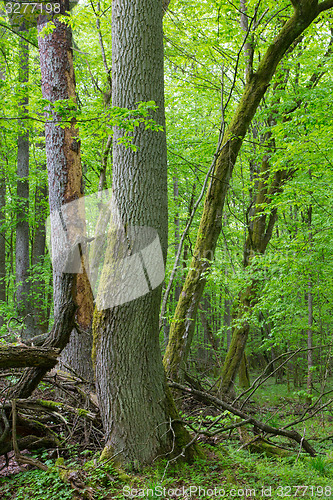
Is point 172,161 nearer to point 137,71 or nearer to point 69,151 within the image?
point 69,151

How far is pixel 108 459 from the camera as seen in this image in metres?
3.12

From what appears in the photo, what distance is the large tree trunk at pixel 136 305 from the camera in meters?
3.21

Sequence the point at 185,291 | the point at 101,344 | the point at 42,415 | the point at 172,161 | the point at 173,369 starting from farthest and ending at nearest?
the point at 172,161, the point at 185,291, the point at 173,369, the point at 42,415, the point at 101,344

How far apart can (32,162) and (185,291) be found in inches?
395

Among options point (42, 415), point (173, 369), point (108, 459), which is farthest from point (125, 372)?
point (173, 369)

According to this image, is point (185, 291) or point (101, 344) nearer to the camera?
point (101, 344)

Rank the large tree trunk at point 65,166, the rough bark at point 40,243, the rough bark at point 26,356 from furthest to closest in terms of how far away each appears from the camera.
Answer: the rough bark at point 40,243 < the large tree trunk at point 65,166 < the rough bark at point 26,356

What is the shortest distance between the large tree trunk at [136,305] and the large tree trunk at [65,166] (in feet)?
6.63

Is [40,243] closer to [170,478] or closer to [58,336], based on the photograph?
[58,336]

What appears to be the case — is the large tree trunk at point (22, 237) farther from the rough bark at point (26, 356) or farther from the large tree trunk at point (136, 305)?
the large tree trunk at point (136, 305)

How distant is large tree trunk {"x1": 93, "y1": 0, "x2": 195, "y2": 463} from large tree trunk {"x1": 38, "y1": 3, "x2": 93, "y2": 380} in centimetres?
202

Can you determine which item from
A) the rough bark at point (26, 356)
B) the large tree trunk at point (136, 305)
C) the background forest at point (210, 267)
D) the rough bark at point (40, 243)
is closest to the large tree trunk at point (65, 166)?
the background forest at point (210, 267)

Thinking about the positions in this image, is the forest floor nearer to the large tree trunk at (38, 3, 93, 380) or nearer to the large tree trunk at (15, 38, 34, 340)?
the large tree trunk at (38, 3, 93, 380)

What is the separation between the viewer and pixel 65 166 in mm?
5305
